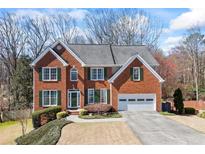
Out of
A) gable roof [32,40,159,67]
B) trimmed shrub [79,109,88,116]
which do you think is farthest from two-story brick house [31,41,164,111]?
trimmed shrub [79,109,88,116]

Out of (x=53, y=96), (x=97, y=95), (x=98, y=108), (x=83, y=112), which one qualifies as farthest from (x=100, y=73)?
(x=53, y=96)

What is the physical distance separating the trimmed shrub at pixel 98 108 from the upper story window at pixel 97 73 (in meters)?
3.27

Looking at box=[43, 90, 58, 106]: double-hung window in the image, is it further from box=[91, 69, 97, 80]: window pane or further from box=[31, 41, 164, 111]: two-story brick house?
box=[91, 69, 97, 80]: window pane

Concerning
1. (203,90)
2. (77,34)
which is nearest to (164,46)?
(203,90)

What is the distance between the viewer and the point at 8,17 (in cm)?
4788

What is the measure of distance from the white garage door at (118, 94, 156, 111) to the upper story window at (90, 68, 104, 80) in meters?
2.82

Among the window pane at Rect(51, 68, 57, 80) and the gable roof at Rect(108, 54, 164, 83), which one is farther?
the window pane at Rect(51, 68, 57, 80)

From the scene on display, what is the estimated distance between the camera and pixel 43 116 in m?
29.9

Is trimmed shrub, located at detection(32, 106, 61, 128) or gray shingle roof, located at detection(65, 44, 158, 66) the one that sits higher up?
gray shingle roof, located at detection(65, 44, 158, 66)

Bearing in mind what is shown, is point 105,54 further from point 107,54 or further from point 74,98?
point 74,98

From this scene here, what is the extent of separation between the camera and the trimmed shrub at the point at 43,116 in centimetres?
2920

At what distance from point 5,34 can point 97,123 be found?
25991mm

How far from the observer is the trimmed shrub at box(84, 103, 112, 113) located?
3221cm

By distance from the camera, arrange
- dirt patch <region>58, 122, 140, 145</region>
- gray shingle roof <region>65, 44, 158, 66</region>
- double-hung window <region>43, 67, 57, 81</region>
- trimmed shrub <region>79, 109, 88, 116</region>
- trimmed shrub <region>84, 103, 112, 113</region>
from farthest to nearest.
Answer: gray shingle roof <region>65, 44, 158, 66</region>, double-hung window <region>43, 67, 57, 81</region>, trimmed shrub <region>84, 103, 112, 113</region>, trimmed shrub <region>79, 109, 88, 116</region>, dirt patch <region>58, 122, 140, 145</region>
